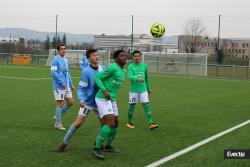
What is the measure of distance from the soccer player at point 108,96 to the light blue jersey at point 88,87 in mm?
196

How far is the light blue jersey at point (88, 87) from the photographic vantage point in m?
7.82

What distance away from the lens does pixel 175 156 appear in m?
7.79

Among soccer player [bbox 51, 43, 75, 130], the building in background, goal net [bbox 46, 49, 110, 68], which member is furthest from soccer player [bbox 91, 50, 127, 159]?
the building in background

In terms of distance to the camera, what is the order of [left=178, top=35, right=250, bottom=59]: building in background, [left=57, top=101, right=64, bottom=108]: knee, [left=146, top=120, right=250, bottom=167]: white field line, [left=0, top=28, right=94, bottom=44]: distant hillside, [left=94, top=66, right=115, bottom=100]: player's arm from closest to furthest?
1. [left=146, top=120, right=250, bottom=167]: white field line
2. [left=94, top=66, right=115, bottom=100]: player's arm
3. [left=57, top=101, right=64, bottom=108]: knee
4. [left=178, top=35, right=250, bottom=59]: building in background
5. [left=0, top=28, right=94, bottom=44]: distant hillside

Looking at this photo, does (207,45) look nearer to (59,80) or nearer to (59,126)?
(59,80)

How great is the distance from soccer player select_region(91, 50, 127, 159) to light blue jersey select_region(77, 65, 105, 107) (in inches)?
7.7

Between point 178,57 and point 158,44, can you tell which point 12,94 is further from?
point 158,44

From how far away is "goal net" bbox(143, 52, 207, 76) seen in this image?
40.3 m

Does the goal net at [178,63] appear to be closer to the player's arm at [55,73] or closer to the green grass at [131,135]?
the green grass at [131,135]

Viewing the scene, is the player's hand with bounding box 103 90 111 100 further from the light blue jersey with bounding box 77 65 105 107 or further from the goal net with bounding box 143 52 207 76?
the goal net with bounding box 143 52 207 76

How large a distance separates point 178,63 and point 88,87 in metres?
33.6

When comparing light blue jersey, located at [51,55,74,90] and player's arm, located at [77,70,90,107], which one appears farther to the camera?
light blue jersey, located at [51,55,74,90]

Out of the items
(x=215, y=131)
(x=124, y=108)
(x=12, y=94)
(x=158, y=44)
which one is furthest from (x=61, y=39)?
(x=215, y=131)

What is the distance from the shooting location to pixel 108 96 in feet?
24.4
